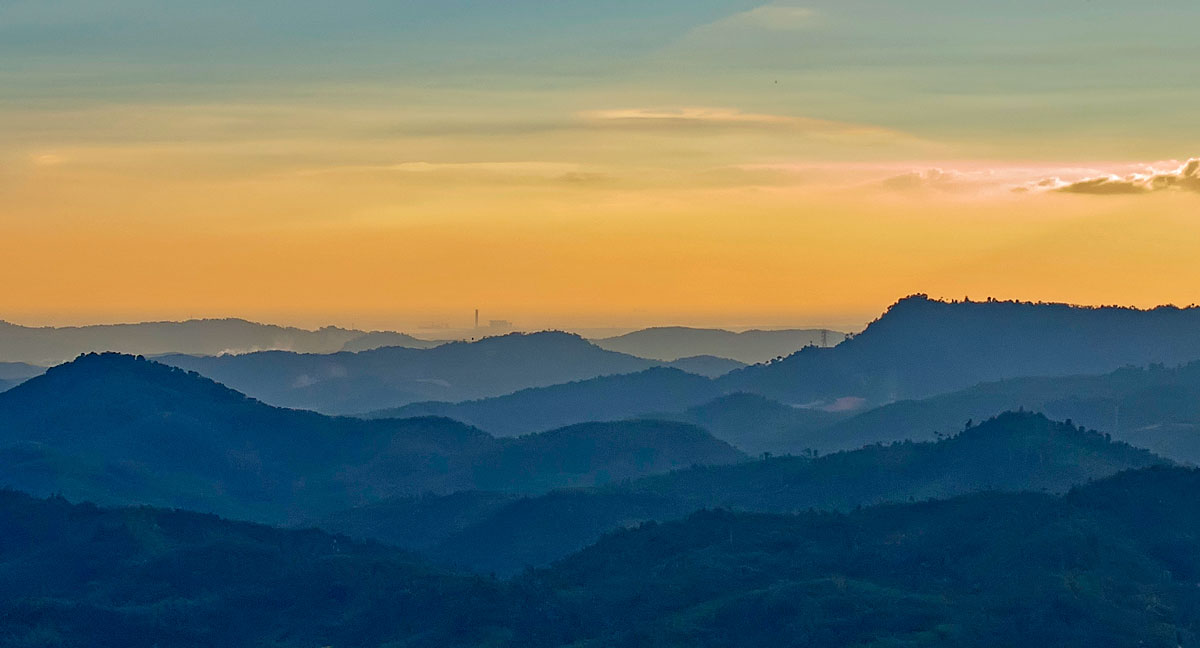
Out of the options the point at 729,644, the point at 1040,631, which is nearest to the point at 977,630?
the point at 1040,631

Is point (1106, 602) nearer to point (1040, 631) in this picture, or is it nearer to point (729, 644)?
point (1040, 631)

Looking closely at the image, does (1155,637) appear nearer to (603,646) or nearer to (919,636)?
(919,636)

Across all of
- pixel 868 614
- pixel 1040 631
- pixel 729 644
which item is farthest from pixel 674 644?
pixel 1040 631

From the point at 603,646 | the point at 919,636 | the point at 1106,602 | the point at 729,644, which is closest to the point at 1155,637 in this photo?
the point at 1106,602

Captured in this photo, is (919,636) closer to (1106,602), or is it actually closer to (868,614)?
(868,614)

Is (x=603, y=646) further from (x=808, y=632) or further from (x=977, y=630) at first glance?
(x=977, y=630)

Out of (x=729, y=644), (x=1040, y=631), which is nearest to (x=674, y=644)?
(x=729, y=644)
